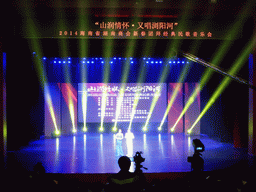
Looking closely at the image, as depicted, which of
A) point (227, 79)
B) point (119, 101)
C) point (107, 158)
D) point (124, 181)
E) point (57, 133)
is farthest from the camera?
point (119, 101)

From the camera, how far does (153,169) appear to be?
14.8ft

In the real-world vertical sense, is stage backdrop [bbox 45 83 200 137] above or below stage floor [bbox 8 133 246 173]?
above

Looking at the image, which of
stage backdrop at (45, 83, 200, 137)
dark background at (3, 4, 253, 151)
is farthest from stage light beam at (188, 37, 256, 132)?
stage backdrop at (45, 83, 200, 137)

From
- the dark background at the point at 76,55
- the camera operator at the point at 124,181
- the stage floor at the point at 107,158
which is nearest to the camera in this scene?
the camera operator at the point at 124,181

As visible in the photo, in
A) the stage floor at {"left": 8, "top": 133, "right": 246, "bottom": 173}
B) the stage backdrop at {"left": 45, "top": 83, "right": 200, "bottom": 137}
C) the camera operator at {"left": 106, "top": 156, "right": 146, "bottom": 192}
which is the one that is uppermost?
the stage backdrop at {"left": 45, "top": 83, "right": 200, "bottom": 137}

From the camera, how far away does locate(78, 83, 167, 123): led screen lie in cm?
1003

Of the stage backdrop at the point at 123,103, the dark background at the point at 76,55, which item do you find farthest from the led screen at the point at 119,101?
the dark background at the point at 76,55

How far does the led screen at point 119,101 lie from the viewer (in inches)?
395

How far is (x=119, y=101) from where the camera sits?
10023 millimetres

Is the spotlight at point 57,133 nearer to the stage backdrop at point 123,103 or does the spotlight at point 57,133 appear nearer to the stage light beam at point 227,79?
the stage backdrop at point 123,103

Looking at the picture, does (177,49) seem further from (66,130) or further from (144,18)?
(66,130)

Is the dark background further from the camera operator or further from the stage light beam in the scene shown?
the camera operator

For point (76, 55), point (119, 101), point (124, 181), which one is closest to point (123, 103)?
point (119, 101)

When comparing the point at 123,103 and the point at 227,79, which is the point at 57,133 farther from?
the point at 227,79
